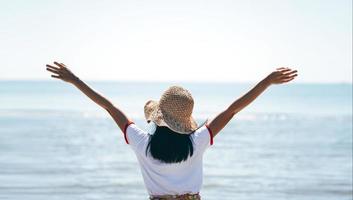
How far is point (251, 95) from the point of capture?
418cm

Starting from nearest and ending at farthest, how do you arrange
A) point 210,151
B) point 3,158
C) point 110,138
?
point 3,158, point 210,151, point 110,138

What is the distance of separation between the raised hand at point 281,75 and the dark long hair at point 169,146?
1.82 feet

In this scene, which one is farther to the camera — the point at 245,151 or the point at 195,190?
the point at 245,151

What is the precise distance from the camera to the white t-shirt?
158 inches

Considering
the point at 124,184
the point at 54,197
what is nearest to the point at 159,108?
the point at 54,197

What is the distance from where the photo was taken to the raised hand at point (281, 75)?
4.19m

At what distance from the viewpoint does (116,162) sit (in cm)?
1727

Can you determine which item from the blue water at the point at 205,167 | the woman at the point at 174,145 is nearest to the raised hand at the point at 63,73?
the woman at the point at 174,145

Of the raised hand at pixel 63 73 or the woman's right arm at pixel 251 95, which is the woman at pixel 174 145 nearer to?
the woman's right arm at pixel 251 95

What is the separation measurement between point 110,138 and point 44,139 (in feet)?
8.01

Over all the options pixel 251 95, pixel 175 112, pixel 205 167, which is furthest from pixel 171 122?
pixel 205 167

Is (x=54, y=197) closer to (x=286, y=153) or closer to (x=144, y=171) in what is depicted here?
(x=144, y=171)

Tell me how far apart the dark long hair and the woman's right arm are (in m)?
0.17

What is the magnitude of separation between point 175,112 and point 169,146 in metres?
0.17
